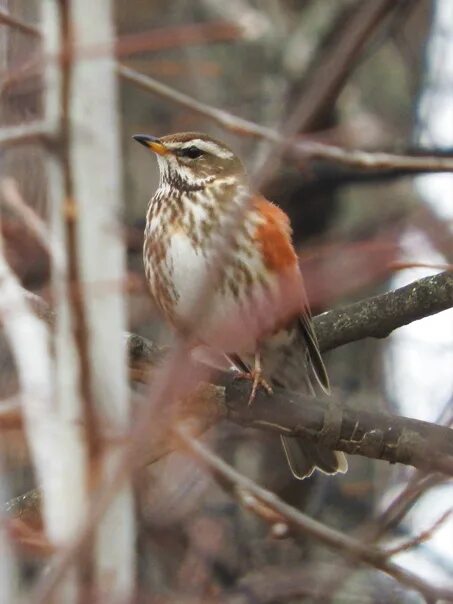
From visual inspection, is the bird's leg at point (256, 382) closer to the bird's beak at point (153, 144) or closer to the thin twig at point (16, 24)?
the bird's beak at point (153, 144)

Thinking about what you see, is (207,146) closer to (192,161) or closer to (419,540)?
(192,161)

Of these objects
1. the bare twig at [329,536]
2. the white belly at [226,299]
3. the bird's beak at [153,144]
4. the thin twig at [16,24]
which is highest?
the thin twig at [16,24]

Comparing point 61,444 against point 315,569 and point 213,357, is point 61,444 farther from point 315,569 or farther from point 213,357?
point 315,569

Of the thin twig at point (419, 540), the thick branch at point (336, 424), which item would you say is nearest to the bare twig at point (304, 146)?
the thick branch at point (336, 424)

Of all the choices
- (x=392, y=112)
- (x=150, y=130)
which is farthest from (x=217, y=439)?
(x=392, y=112)

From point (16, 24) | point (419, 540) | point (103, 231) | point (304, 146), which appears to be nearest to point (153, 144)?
point (304, 146)

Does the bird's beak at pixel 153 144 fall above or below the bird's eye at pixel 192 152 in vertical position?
above
